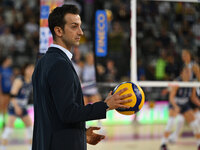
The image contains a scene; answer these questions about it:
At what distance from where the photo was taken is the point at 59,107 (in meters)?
2.09

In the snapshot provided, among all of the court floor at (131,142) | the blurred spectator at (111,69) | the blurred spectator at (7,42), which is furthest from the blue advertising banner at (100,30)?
the blurred spectator at (7,42)

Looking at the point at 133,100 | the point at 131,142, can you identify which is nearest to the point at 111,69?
the point at 131,142

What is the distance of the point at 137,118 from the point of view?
13.8 metres

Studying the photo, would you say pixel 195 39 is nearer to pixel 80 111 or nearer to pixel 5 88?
pixel 5 88

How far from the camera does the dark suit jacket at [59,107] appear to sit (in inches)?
81.8

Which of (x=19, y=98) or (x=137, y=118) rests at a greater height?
(x=19, y=98)

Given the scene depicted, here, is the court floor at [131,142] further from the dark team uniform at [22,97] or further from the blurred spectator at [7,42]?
the blurred spectator at [7,42]

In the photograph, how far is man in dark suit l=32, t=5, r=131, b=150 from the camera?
6.83ft

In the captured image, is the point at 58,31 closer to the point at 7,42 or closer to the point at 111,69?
the point at 111,69

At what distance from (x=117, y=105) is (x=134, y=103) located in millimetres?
409

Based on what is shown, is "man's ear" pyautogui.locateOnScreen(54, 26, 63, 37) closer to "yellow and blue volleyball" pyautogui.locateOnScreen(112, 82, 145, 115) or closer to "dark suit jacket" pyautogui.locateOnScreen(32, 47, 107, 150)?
"dark suit jacket" pyautogui.locateOnScreen(32, 47, 107, 150)

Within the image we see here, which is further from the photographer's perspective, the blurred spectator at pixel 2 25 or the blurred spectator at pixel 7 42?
the blurred spectator at pixel 2 25

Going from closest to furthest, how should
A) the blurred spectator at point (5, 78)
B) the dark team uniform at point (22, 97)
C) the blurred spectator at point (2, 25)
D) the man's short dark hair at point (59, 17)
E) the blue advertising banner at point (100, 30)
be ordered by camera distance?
the man's short dark hair at point (59, 17) → the blue advertising banner at point (100, 30) → the dark team uniform at point (22, 97) → the blurred spectator at point (5, 78) → the blurred spectator at point (2, 25)

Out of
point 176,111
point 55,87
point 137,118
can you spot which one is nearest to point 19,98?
point 176,111
